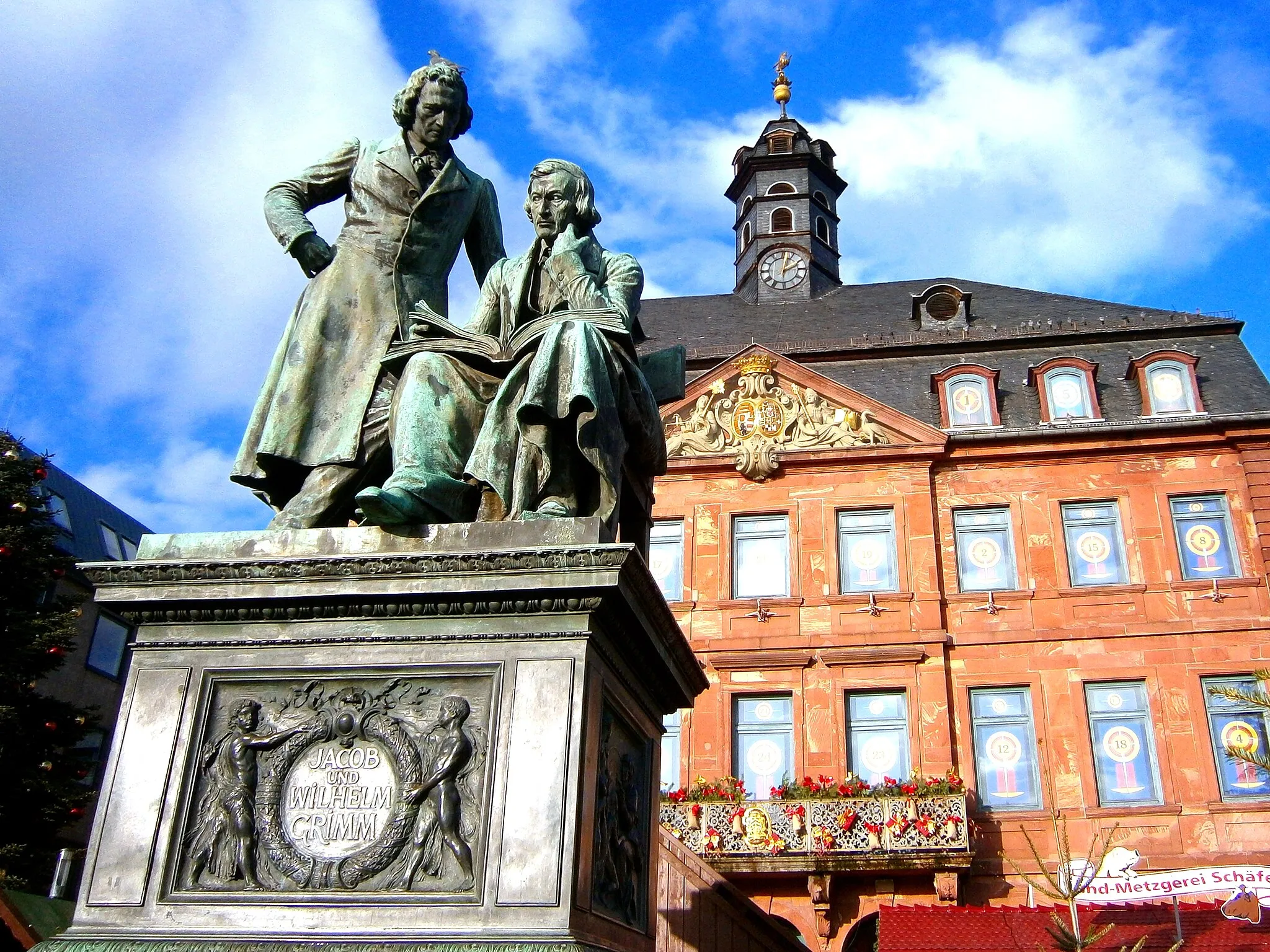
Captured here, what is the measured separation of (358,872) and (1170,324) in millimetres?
23905

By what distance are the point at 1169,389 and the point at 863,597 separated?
702 centimetres

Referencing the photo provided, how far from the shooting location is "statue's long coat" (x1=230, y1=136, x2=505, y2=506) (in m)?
4.39

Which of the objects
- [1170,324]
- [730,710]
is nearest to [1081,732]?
[730,710]

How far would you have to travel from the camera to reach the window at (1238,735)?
756 inches

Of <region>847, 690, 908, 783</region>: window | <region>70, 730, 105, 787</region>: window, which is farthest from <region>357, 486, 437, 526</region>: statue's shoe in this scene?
<region>847, 690, 908, 783</region>: window

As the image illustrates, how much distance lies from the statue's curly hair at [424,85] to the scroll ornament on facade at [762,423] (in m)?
17.8

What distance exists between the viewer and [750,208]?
1367 inches

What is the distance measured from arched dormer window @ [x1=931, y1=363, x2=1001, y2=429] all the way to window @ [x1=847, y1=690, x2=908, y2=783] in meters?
5.46

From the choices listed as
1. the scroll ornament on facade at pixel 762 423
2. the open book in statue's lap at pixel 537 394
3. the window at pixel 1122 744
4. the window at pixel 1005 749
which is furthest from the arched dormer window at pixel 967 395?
the open book in statue's lap at pixel 537 394

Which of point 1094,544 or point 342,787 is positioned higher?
point 1094,544

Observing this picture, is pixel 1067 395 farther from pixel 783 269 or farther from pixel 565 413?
pixel 565 413

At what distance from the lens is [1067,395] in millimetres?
23062

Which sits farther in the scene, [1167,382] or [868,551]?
[1167,382]

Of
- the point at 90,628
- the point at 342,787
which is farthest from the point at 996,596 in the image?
the point at 90,628
